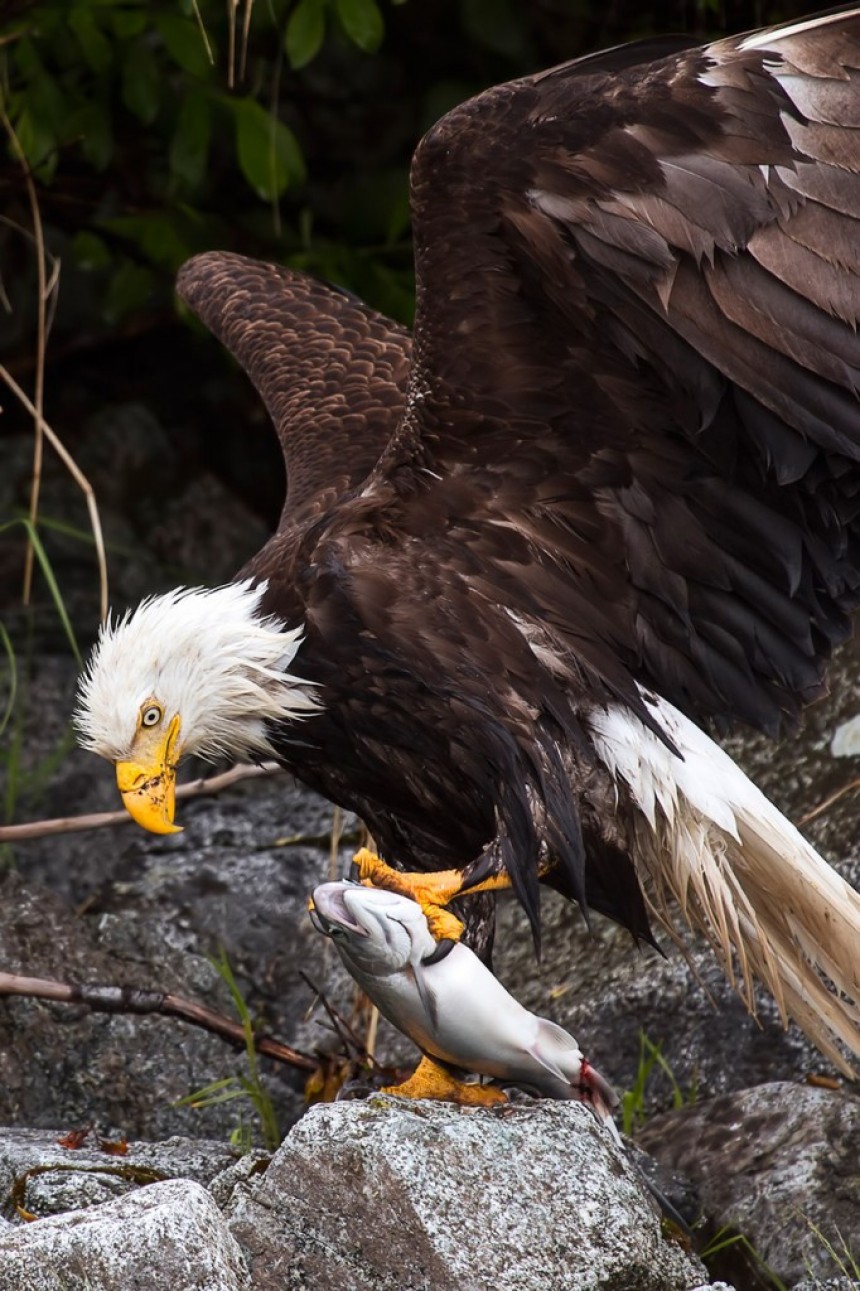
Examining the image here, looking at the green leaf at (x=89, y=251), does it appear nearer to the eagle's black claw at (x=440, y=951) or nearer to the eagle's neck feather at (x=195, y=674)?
the eagle's neck feather at (x=195, y=674)

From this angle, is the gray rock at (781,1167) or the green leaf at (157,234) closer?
the gray rock at (781,1167)

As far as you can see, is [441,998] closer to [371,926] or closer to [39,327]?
[371,926]

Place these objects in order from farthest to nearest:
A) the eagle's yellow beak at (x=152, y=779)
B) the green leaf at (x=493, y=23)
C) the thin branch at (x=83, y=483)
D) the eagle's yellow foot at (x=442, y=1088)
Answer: the green leaf at (x=493, y=23) < the thin branch at (x=83, y=483) < the eagle's yellow beak at (x=152, y=779) < the eagle's yellow foot at (x=442, y=1088)

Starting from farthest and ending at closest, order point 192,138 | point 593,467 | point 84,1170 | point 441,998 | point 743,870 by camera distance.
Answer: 1. point 192,138
2. point 743,870
3. point 593,467
4. point 441,998
5. point 84,1170

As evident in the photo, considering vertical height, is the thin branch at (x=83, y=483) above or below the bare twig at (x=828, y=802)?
above

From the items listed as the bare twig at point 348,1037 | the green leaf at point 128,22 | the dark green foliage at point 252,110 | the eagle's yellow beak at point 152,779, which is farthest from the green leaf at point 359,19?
the bare twig at point 348,1037

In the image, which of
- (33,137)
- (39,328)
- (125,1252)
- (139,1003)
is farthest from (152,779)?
(33,137)

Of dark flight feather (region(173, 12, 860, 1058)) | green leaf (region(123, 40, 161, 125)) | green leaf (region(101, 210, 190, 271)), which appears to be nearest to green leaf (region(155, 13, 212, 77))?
green leaf (region(123, 40, 161, 125))

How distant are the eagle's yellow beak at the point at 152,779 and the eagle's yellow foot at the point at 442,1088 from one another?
54 centimetres

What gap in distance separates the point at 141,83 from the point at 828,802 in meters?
2.29

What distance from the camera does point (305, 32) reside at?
13.6ft

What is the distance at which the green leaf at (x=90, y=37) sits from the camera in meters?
4.46

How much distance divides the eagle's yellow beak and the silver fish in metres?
0.43

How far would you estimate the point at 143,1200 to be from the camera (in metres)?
2.27
